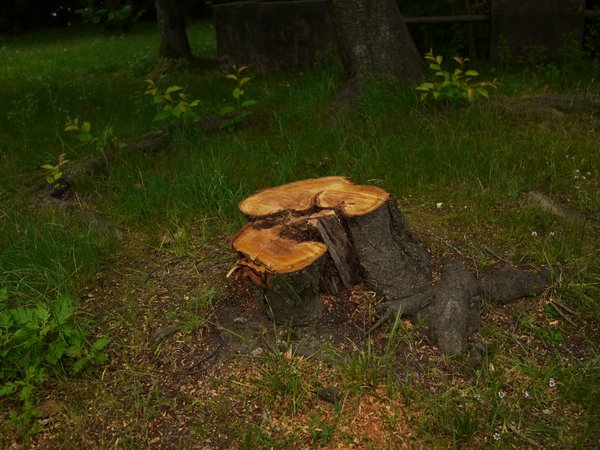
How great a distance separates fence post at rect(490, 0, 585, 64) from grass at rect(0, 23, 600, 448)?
738 mm

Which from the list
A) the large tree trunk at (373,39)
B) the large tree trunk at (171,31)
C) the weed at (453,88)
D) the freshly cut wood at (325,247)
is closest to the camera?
the freshly cut wood at (325,247)

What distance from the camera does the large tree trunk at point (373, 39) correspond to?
6.50 m

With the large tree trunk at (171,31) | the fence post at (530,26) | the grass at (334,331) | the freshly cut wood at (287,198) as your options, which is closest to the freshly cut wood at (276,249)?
the freshly cut wood at (287,198)

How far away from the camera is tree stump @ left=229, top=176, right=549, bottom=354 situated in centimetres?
321

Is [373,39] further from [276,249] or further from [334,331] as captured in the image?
[334,331]

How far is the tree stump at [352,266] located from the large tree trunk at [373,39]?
330cm

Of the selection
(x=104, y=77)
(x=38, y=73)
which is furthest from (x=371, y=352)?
(x=38, y=73)

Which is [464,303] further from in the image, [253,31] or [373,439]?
[253,31]

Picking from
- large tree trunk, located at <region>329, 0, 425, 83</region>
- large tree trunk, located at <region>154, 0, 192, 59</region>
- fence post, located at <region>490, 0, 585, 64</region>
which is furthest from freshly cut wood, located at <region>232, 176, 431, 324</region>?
large tree trunk, located at <region>154, 0, 192, 59</region>

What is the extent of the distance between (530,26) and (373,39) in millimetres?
2658

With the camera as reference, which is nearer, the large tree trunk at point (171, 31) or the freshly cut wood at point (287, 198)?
the freshly cut wood at point (287, 198)

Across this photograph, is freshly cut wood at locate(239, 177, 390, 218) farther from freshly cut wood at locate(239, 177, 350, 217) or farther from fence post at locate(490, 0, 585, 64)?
fence post at locate(490, 0, 585, 64)

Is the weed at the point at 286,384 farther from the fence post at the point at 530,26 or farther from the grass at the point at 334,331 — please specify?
the fence post at the point at 530,26

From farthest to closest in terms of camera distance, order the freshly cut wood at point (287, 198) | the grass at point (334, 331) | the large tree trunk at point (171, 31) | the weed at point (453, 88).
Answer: the large tree trunk at point (171, 31) < the weed at point (453, 88) < the freshly cut wood at point (287, 198) < the grass at point (334, 331)
